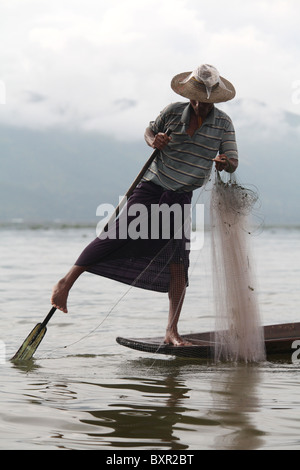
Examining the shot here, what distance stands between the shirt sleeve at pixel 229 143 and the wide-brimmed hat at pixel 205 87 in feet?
0.73

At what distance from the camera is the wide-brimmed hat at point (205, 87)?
17.1 ft

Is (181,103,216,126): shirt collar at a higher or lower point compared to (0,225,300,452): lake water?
higher

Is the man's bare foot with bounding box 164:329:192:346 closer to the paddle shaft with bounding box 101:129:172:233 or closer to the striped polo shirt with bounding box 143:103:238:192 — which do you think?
the paddle shaft with bounding box 101:129:172:233

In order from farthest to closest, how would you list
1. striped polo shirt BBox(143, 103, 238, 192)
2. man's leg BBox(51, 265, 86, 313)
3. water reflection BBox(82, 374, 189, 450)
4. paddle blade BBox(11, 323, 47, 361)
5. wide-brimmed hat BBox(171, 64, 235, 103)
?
paddle blade BBox(11, 323, 47, 361) → man's leg BBox(51, 265, 86, 313) → striped polo shirt BBox(143, 103, 238, 192) → wide-brimmed hat BBox(171, 64, 235, 103) → water reflection BBox(82, 374, 189, 450)

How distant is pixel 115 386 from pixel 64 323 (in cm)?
316

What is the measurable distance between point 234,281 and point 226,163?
87 centimetres

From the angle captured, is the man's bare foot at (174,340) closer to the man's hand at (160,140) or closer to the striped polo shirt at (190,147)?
the striped polo shirt at (190,147)

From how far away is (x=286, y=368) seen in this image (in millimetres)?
5184

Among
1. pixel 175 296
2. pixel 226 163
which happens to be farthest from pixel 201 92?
pixel 175 296

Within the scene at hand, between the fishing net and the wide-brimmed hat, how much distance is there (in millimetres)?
671

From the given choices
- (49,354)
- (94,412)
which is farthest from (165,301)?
(94,412)

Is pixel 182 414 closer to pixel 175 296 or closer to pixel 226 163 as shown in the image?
pixel 175 296

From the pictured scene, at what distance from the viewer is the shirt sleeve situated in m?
5.35

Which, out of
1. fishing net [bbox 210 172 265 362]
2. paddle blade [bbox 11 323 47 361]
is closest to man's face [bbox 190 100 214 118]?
fishing net [bbox 210 172 265 362]
